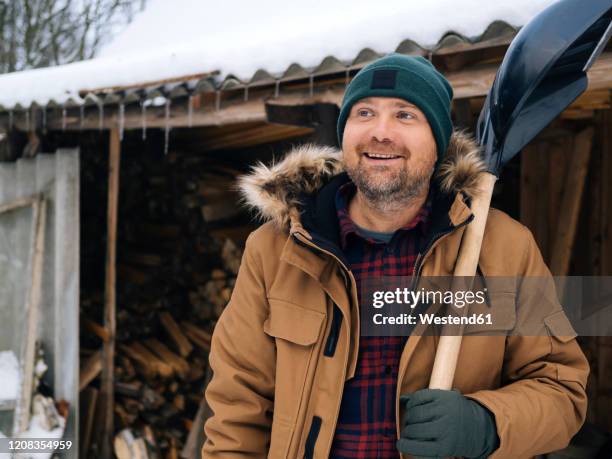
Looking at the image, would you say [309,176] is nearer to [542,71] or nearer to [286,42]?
[542,71]

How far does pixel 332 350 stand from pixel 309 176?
2.07 ft

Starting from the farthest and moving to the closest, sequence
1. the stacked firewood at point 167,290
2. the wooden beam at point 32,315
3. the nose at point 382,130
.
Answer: the stacked firewood at point 167,290, the wooden beam at point 32,315, the nose at point 382,130

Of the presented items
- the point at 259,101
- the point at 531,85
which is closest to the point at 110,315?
the point at 259,101

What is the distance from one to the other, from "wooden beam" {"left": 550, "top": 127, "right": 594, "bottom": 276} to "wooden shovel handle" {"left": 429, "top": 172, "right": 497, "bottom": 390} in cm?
221

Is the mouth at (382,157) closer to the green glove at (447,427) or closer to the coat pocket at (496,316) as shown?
the coat pocket at (496,316)

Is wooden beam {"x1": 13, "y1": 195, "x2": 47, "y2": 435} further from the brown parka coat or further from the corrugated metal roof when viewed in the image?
the brown parka coat

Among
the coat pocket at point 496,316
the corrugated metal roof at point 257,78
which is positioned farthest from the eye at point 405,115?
the corrugated metal roof at point 257,78

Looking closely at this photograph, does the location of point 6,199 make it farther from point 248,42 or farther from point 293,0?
point 293,0

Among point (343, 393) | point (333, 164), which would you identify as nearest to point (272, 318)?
point (343, 393)

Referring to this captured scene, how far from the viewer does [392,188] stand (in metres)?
1.79

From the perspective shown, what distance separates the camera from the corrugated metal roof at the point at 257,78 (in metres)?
2.38

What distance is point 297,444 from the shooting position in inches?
67.4

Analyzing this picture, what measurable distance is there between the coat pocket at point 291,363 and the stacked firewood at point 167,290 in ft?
10.5

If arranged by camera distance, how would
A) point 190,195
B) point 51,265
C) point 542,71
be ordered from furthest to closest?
point 190,195 < point 51,265 < point 542,71
